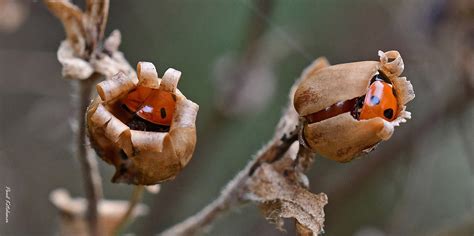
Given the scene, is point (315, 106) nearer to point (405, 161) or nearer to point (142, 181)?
point (142, 181)

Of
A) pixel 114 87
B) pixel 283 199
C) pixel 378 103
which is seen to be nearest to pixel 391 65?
pixel 378 103

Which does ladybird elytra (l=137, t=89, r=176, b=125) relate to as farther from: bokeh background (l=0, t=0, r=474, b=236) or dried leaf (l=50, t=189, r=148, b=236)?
bokeh background (l=0, t=0, r=474, b=236)

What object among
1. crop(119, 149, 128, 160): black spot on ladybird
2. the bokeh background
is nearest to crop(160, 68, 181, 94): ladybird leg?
crop(119, 149, 128, 160): black spot on ladybird

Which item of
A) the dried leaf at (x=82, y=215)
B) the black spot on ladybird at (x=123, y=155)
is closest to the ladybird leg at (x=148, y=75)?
the black spot on ladybird at (x=123, y=155)

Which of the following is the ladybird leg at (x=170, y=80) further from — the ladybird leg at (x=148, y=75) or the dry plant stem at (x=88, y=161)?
the dry plant stem at (x=88, y=161)

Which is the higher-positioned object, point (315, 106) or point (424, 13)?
point (424, 13)

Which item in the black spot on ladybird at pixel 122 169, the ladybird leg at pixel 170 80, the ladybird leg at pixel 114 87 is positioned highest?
the ladybird leg at pixel 170 80

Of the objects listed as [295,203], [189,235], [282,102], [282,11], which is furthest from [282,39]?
[295,203]

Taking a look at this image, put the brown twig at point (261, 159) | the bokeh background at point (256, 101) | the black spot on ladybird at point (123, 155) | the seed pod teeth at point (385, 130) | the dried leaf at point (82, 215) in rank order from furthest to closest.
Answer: the bokeh background at point (256, 101)
the dried leaf at point (82, 215)
the brown twig at point (261, 159)
the black spot on ladybird at point (123, 155)
the seed pod teeth at point (385, 130)
